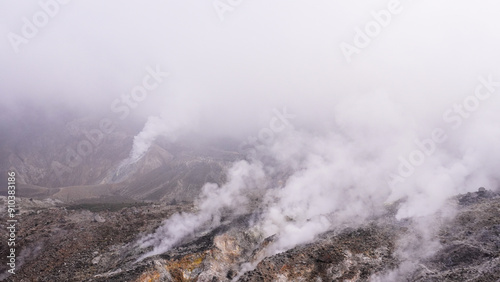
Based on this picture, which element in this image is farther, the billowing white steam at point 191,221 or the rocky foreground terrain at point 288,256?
the billowing white steam at point 191,221

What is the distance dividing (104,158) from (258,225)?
172 m

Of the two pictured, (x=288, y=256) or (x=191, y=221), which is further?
(x=191, y=221)

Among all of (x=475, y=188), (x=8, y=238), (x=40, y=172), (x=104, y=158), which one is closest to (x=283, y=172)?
(x=475, y=188)

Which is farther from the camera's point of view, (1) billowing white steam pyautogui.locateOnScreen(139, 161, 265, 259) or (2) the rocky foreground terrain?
(1) billowing white steam pyautogui.locateOnScreen(139, 161, 265, 259)

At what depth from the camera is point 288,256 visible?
25781 mm

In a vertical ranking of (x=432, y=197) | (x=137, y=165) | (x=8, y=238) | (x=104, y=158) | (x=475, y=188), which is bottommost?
(x=475, y=188)

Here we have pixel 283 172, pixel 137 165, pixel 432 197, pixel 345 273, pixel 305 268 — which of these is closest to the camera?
pixel 345 273

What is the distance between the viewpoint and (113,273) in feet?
93.7

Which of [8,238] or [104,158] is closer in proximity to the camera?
[8,238]

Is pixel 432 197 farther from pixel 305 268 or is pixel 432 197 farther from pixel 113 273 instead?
pixel 113 273

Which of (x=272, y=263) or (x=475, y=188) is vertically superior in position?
(x=272, y=263)

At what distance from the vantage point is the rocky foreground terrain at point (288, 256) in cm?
2200

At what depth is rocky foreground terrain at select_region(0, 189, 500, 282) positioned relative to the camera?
72.2 feet

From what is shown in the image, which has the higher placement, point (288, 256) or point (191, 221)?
point (191, 221)
